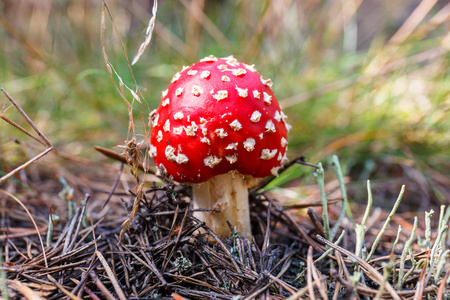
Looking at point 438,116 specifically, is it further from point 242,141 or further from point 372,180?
point 242,141

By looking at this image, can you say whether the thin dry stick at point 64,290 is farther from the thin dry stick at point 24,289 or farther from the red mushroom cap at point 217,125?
the red mushroom cap at point 217,125

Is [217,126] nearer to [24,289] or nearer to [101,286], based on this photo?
[101,286]

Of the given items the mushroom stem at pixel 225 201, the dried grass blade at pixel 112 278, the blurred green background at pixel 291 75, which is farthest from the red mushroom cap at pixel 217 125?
the blurred green background at pixel 291 75

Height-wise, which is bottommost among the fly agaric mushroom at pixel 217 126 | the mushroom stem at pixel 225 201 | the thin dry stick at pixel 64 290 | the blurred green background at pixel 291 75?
the thin dry stick at pixel 64 290

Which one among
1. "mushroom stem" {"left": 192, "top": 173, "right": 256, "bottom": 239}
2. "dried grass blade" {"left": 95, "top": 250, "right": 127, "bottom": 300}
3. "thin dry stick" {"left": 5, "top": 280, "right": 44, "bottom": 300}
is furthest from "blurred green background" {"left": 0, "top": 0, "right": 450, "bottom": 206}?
"thin dry stick" {"left": 5, "top": 280, "right": 44, "bottom": 300}

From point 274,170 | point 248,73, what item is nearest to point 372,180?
point 274,170

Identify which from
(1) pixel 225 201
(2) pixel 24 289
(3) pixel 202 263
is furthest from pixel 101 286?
(1) pixel 225 201

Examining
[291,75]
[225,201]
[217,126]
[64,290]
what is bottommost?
[64,290]
